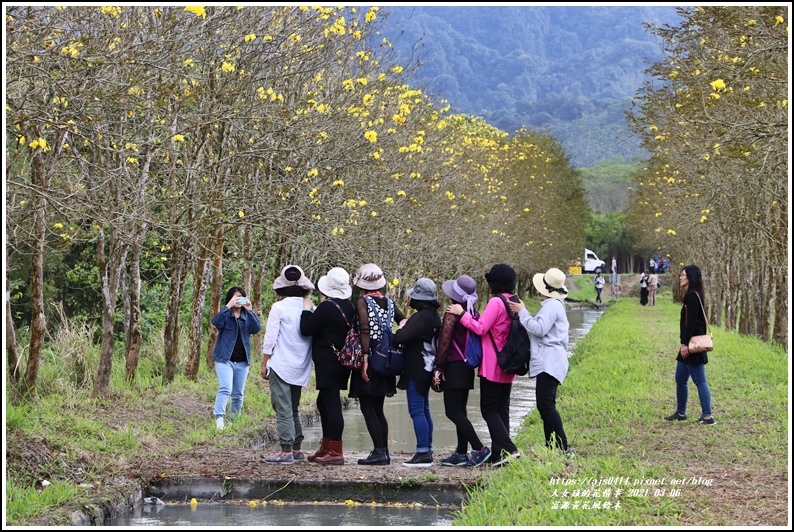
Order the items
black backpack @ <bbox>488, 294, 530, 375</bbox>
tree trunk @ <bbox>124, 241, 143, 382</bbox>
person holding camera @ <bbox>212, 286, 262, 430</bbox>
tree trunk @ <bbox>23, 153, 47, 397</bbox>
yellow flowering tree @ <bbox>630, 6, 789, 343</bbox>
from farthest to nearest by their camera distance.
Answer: tree trunk @ <bbox>124, 241, 143, 382</bbox> → person holding camera @ <bbox>212, 286, 262, 430</bbox> → yellow flowering tree @ <bbox>630, 6, 789, 343</bbox> → tree trunk @ <bbox>23, 153, 47, 397</bbox> → black backpack @ <bbox>488, 294, 530, 375</bbox>

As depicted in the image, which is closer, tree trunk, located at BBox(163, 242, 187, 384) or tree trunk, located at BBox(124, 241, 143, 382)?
tree trunk, located at BBox(124, 241, 143, 382)

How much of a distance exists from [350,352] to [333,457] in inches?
39.3

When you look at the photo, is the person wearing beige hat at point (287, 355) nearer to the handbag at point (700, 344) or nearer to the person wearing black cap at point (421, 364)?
the person wearing black cap at point (421, 364)

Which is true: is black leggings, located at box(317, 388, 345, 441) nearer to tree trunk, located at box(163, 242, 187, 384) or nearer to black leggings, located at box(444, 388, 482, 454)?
black leggings, located at box(444, 388, 482, 454)

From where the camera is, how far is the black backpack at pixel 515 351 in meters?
9.15

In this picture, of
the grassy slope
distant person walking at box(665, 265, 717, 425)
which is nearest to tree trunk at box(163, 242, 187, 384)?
the grassy slope

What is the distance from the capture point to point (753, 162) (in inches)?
555

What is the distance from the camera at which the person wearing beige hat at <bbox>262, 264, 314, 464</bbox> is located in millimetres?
9820

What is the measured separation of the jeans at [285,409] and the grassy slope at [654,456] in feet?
7.30

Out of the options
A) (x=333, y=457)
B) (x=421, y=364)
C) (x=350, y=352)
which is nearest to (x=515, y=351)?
(x=421, y=364)

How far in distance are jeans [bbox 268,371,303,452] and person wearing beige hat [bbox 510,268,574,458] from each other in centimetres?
230

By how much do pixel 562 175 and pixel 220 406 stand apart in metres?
46.4

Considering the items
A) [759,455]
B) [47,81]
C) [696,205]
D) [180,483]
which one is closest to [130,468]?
[180,483]

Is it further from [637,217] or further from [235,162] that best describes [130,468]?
[637,217]
